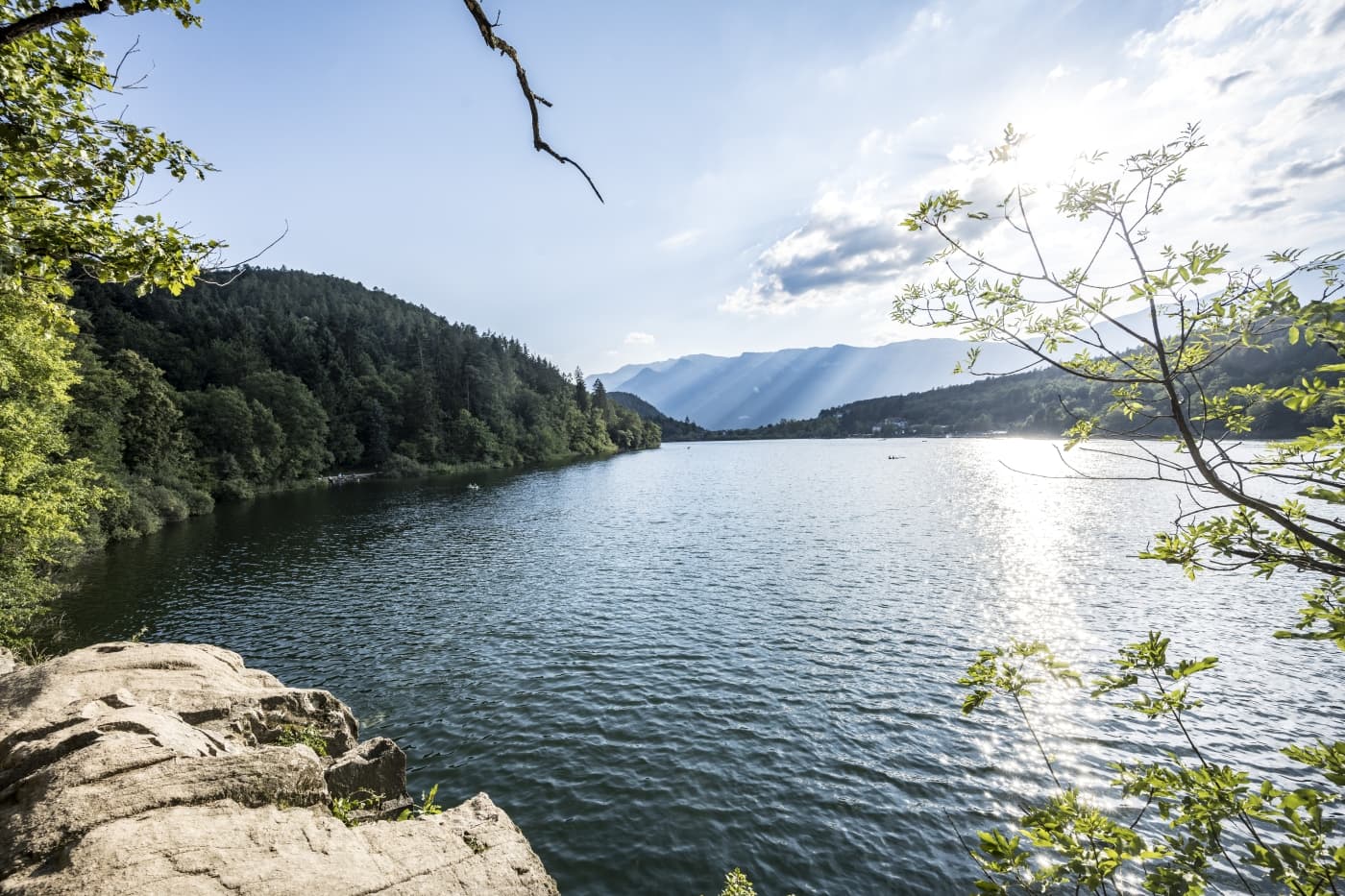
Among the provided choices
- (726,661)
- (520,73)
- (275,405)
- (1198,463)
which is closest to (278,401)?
(275,405)

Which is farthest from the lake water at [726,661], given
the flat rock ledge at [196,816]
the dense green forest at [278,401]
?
the dense green forest at [278,401]

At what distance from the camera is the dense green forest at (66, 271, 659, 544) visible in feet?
184

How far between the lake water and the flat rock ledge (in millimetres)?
3137

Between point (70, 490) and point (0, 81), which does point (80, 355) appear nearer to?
point (70, 490)

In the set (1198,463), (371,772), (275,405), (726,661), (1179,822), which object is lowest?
(726,661)

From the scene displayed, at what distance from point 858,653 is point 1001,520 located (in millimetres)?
35677

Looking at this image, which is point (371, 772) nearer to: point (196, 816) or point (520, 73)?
point (196, 816)

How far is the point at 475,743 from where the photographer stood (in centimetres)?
1602

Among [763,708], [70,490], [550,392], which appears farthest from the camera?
[550,392]

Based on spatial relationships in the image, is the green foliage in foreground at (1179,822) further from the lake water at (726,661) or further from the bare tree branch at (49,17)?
the bare tree branch at (49,17)

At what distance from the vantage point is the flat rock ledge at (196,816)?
6715 mm

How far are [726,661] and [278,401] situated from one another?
106m

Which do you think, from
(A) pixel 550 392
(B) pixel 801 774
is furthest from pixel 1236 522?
(A) pixel 550 392

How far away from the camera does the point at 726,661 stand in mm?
21328
